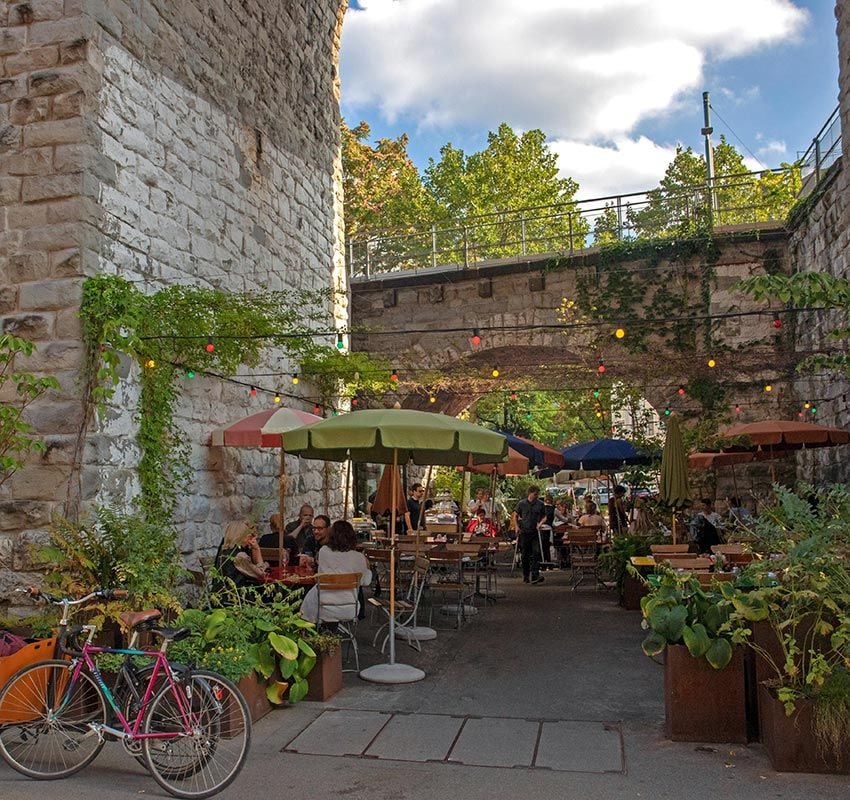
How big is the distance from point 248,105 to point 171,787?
843cm

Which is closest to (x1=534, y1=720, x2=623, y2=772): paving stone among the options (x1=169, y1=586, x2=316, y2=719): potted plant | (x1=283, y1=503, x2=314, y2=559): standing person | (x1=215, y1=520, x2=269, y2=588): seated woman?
(x1=169, y1=586, x2=316, y2=719): potted plant

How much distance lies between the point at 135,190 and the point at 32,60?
1301mm

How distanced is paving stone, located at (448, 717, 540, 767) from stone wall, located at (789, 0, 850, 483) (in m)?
7.01

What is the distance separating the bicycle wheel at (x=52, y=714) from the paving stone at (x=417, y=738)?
1.45 m

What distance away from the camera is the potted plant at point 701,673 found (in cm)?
475

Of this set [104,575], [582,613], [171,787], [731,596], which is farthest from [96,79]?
[582,613]

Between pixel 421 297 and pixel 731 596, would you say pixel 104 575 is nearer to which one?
pixel 731 596

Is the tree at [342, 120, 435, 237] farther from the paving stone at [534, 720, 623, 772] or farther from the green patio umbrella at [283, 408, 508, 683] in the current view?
the paving stone at [534, 720, 623, 772]

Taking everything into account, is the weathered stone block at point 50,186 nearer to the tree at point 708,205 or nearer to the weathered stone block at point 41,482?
the weathered stone block at point 41,482

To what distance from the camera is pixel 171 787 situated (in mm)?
4066

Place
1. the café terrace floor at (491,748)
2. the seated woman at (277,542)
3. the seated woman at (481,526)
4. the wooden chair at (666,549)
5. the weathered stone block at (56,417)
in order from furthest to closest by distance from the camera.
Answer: the seated woman at (481,526)
the seated woman at (277,542)
the wooden chair at (666,549)
the weathered stone block at (56,417)
the café terrace floor at (491,748)

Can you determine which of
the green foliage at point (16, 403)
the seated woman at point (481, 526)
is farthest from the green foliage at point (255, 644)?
the seated woman at point (481, 526)

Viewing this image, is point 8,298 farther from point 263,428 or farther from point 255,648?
point 255,648

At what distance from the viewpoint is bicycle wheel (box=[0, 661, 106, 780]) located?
4.37 meters
